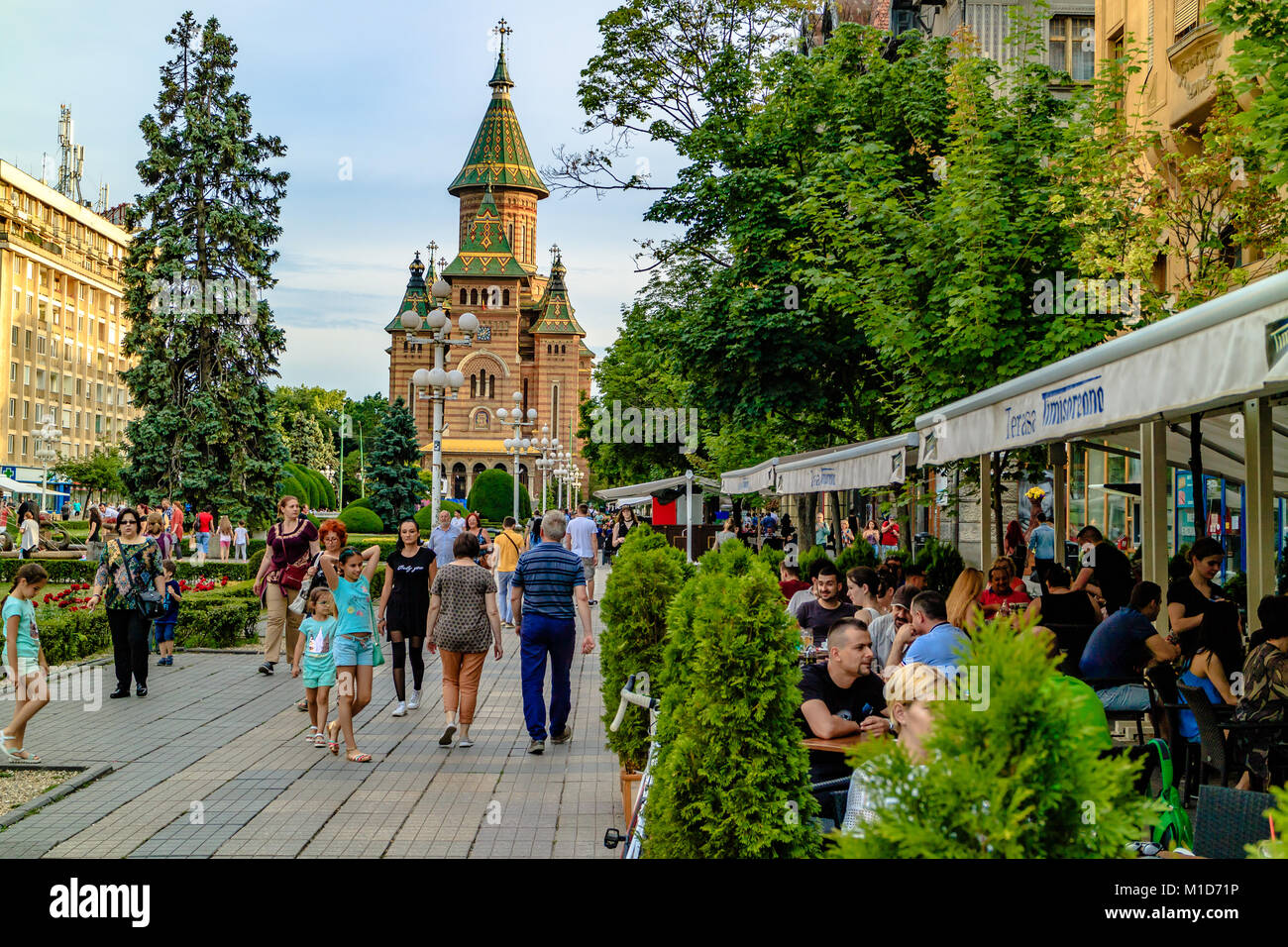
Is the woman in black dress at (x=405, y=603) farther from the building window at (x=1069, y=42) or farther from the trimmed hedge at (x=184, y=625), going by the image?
A: the building window at (x=1069, y=42)

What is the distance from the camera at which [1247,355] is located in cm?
479

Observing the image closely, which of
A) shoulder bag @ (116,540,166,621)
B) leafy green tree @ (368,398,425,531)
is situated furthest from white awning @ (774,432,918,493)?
Result: leafy green tree @ (368,398,425,531)

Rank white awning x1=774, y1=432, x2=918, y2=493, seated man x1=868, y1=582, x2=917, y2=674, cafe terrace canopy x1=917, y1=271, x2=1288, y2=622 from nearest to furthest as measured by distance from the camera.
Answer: cafe terrace canopy x1=917, y1=271, x2=1288, y2=622, seated man x1=868, y1=582, x2=917, y2=674, white awning x1=774, y1=432, x2=918, y2=493

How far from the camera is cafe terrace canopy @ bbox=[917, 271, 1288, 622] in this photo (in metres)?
4.82

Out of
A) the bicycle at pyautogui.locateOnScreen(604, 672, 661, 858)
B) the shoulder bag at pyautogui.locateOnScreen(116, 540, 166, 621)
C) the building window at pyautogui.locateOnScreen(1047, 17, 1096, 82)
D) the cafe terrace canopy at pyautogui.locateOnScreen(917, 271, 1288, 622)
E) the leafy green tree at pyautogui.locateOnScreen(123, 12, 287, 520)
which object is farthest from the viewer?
the leafy green tree at pyautogui.locateOnScreen(123, 12, 287, 520)

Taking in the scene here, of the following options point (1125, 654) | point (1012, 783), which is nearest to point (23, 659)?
point (1125, 654)

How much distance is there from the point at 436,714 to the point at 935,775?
31.9 feet

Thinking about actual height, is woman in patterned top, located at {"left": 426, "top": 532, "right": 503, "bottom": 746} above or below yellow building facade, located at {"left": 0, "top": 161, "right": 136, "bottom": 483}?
below

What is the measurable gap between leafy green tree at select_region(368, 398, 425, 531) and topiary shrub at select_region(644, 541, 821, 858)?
148 feet

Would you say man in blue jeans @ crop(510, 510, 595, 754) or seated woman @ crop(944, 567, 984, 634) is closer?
seated woman @ crop(944, 567, 984, 634)

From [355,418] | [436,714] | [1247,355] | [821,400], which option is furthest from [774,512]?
[355,418]

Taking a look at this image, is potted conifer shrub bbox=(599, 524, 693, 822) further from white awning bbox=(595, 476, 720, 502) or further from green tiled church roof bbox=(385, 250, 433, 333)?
green tiled church roof bbox=(385, 250, 433, 333)

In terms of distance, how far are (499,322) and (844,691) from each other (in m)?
114
